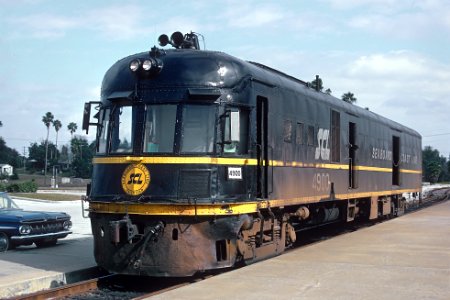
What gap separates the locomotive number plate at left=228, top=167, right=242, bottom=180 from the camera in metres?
9.07

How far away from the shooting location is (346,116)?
1540cm

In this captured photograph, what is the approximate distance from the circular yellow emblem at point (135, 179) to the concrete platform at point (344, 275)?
1.83m

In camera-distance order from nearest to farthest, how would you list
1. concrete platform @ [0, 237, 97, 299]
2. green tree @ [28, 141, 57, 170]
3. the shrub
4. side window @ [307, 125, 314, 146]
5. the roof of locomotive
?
1. concrete platform @ [0, 237, 97, 299]
2. the roof of locomotive
3. side window @ [307, 125, 314, 146]
4. the shrub
5. green tree @ [28, 141, 57, 170]

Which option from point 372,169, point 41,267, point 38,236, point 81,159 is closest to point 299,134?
point 41,267

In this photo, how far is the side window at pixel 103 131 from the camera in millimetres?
9547

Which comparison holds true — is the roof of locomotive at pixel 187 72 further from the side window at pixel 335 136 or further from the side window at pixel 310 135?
the side window at pixel 335 136

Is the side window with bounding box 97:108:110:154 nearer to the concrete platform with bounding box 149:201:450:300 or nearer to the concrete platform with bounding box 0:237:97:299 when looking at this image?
the concrete platform with bounding box 0:237:97:299

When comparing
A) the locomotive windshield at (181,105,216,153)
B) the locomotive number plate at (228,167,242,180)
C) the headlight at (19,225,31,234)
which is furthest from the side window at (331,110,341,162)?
the headlight at (19,225,31,234)

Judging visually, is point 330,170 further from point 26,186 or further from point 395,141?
point 26,186

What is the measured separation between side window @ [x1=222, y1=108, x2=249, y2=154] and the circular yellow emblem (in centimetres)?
132

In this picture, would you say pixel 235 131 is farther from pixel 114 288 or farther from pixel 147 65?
pixel 114 288

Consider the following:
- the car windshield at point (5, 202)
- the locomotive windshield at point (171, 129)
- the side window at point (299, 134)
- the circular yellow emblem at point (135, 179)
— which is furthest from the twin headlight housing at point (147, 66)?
the car windshield at point (5, 202)

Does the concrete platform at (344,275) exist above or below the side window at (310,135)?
below

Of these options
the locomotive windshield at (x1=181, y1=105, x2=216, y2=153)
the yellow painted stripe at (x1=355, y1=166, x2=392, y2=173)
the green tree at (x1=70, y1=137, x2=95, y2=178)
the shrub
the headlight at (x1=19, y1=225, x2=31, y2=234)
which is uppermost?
the green tree at (x1=70, y1=137, x2=95, y2=178)
